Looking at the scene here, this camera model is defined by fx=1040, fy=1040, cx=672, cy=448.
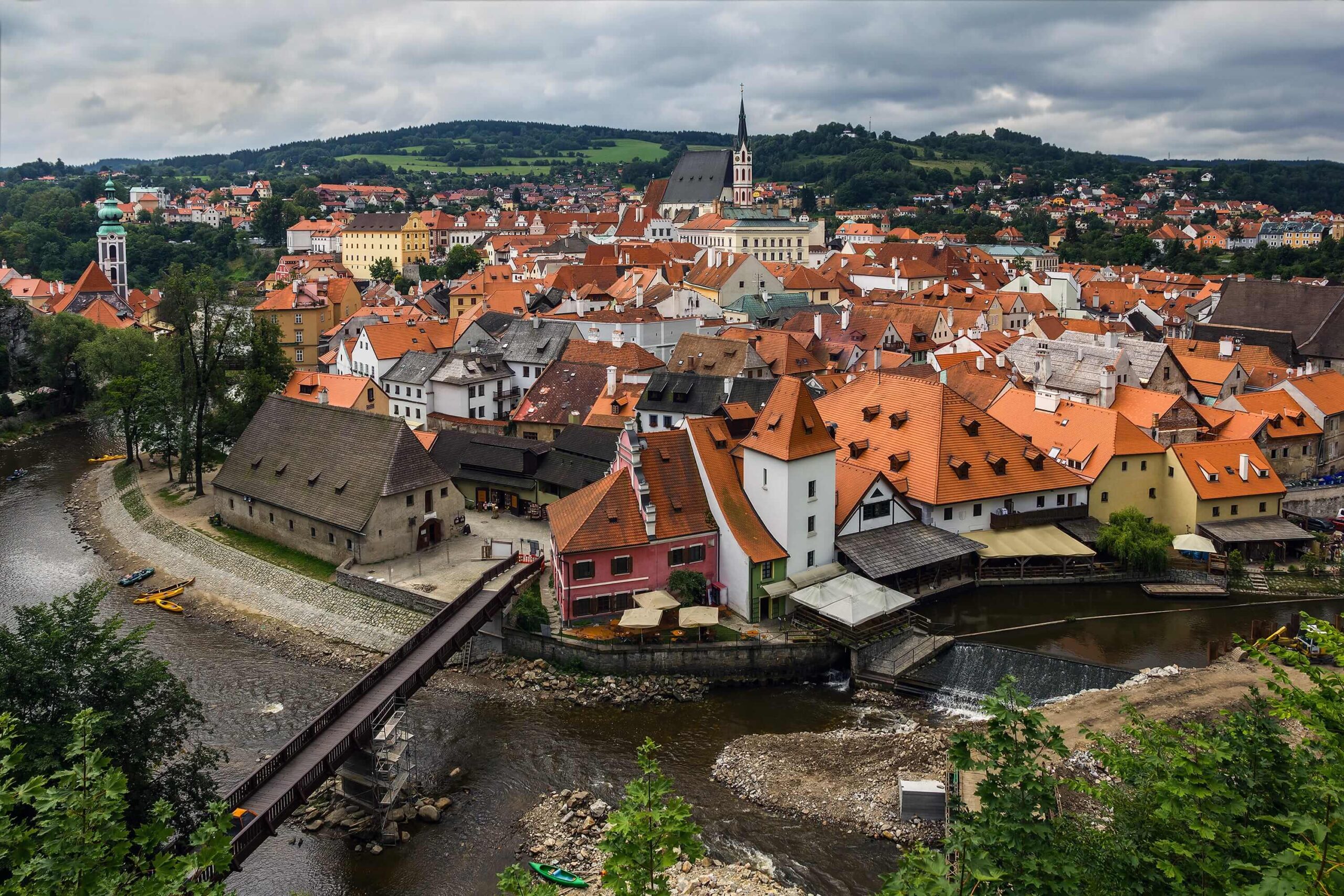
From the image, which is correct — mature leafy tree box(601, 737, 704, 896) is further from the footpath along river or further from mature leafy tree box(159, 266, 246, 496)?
mature leafy tree box(159, 266, 246, 496)

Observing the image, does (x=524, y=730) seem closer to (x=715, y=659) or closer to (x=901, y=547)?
(x=715, y=659)

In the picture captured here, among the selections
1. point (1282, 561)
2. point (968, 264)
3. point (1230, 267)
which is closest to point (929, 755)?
point (1282, 561)

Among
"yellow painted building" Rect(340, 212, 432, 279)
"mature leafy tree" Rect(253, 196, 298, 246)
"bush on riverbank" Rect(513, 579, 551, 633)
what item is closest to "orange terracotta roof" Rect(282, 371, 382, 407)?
"bush on riverbank" Rect(513, 579, 551, 633)

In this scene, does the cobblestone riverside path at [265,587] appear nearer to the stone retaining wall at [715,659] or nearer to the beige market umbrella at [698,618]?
the stone retaining wall at [715,659]

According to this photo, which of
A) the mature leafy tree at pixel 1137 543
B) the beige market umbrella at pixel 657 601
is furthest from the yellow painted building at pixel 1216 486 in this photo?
the beige market umbrella at pixel 657 601

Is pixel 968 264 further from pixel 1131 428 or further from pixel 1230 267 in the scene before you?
pixel 1131 428

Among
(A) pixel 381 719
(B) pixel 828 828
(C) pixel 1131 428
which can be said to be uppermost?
(C) pixel 1131 428
